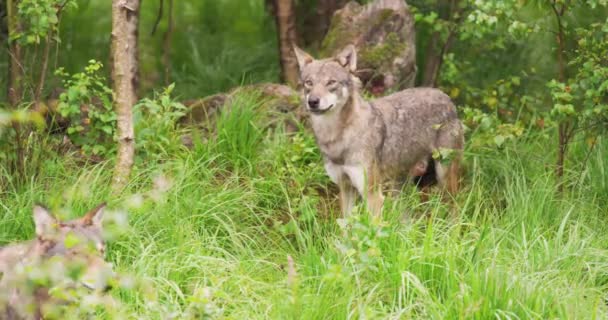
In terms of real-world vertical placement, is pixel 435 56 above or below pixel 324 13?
below

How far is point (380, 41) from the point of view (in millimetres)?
10242

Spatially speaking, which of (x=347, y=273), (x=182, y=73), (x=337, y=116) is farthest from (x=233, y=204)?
(x=182, y=73)

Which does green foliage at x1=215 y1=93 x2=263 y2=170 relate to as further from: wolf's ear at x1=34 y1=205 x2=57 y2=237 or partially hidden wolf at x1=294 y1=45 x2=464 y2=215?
wolf's ear at x1=34 y1=205 x2=57 y2=237

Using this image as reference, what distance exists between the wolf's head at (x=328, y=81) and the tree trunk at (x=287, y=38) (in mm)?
2441

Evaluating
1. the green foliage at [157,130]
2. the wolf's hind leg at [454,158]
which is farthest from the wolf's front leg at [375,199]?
the green foliage at [157,130]

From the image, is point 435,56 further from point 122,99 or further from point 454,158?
point 122,99

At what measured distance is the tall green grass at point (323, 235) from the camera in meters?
5.70

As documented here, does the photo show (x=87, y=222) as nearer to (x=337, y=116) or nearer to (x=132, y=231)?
(x=132, y=231)

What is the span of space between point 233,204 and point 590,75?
2709 millimetres

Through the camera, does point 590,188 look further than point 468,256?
Yes

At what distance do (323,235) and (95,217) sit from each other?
2.32 meters

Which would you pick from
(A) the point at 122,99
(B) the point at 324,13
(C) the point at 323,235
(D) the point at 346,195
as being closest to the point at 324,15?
(B) the point at 324,13

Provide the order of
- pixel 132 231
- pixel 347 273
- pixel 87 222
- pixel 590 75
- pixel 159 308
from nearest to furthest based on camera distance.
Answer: pixel 159 308, pixel 87 222, pixel 347 273, pixel 132 231, pixel 590 75

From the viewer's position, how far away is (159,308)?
4.45 meters
